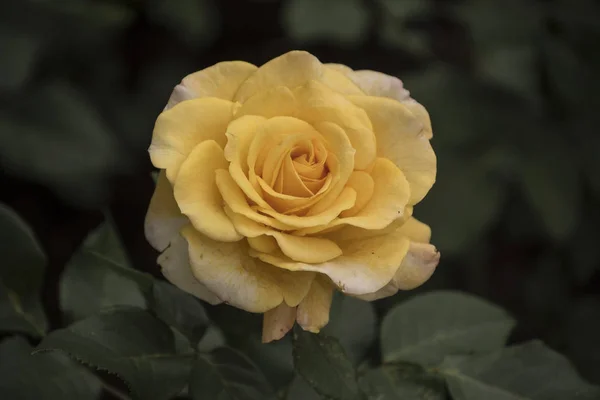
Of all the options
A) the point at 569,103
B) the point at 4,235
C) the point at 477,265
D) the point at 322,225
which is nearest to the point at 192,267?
the point at 322,225

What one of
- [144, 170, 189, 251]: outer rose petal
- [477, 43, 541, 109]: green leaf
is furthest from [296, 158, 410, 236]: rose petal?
[477, 43, 541, 109]: green leaf

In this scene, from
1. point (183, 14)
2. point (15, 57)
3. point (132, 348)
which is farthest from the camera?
point (183, 14)

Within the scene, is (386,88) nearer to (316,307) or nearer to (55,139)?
(316,307)

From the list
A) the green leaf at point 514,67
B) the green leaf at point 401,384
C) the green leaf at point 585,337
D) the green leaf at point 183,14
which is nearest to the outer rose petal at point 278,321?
the green leaf at point 401,384

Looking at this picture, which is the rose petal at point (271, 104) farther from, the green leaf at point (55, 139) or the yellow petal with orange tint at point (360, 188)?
the green leaf at point (55, 139)

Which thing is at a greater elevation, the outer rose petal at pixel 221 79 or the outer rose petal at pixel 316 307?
the outer rose petal at pixel 221 79

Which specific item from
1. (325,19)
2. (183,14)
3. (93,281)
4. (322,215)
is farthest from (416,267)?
(183,14)

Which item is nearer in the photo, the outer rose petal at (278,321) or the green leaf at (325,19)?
the outer rose petal at (278,321)

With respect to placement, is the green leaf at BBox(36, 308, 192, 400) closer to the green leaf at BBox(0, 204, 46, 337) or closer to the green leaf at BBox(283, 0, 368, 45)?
the green leaf at BBox(0, 204, 46, 337)

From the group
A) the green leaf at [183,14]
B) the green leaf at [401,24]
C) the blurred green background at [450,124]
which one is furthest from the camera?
the green leaf at [183,14]
